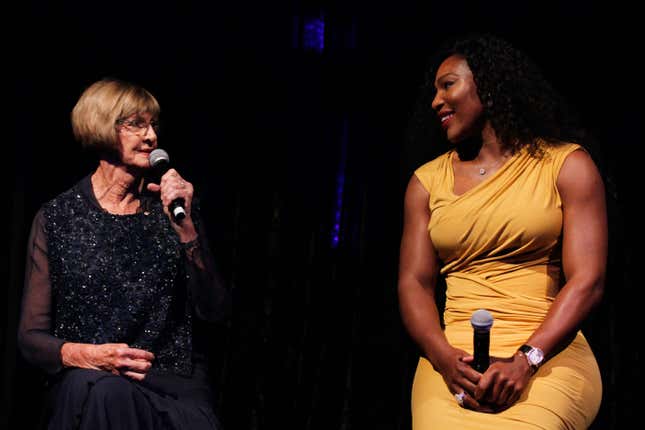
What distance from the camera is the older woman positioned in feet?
8.66

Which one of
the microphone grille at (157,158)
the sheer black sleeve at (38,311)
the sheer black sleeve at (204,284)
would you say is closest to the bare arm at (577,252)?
the sheer black sleeve at (204,284)

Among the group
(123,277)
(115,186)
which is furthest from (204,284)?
(115,186)

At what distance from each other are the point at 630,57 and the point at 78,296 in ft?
7.13

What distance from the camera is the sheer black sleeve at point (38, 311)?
267cm

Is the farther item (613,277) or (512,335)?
(613,277)

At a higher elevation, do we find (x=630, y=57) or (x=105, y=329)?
(x=630, y=57)

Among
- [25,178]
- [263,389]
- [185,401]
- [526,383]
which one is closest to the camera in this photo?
[526,383]

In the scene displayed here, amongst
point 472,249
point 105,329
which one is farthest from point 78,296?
point 472,249

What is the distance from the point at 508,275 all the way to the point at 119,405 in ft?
4.04

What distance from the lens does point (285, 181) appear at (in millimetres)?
3553

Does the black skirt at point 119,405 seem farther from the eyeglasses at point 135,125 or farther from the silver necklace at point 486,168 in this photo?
the silver necklace at point 486,168

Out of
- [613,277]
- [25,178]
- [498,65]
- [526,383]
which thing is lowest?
[526,383]

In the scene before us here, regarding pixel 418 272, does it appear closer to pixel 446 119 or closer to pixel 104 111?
pixel 446 119

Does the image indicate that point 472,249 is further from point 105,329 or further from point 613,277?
point 105,329
